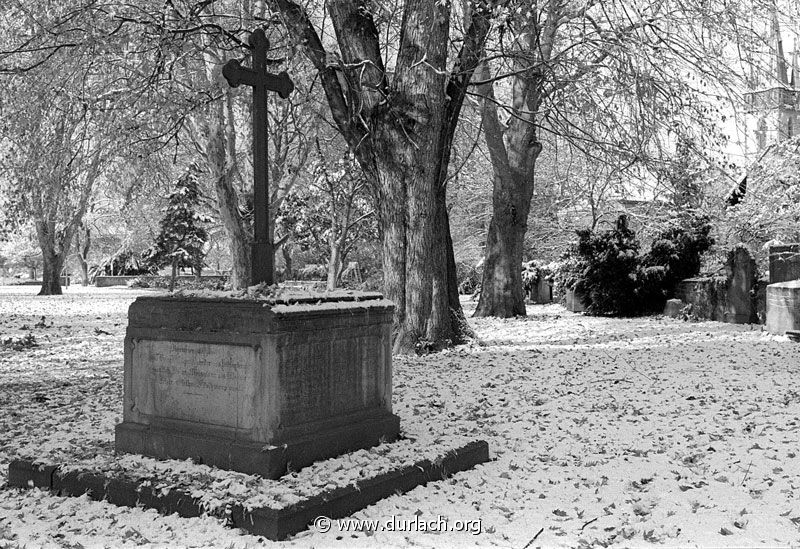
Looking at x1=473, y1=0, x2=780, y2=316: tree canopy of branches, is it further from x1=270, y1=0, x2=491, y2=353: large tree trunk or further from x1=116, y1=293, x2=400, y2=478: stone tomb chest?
x1=116, y1=293, x2=400, y2=478: stone tomb chest

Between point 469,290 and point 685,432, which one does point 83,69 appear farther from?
point 469,290

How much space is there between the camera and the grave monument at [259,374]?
16.8 ft

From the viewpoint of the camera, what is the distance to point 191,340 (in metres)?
5.42

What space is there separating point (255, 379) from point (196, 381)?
0.56m

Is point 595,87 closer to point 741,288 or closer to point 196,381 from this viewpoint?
point 741,288

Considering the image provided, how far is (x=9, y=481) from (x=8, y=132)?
987 centimetres

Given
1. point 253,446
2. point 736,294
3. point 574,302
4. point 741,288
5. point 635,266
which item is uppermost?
point 635,266

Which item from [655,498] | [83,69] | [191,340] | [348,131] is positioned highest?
[83,69]

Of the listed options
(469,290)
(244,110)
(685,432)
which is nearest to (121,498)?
(685,432)

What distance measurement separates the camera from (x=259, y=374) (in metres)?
5.09

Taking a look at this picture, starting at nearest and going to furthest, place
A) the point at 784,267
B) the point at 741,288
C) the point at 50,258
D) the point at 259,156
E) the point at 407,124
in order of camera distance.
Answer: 1. the point at 259,156
2. the point at 407,124
3. the point at 784,267
4. the point at 741,288
5. the point at 50,258

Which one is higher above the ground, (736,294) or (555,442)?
(736,294)

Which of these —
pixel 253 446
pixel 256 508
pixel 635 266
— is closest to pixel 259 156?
pixel 253 446

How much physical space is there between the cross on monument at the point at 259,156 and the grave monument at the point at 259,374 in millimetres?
11
